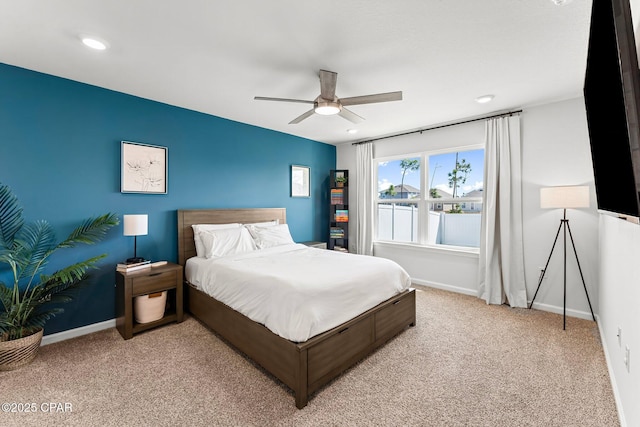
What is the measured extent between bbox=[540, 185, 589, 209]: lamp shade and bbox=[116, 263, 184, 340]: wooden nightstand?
4.22 metres

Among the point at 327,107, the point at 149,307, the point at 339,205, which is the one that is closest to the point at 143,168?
the point at 149,307

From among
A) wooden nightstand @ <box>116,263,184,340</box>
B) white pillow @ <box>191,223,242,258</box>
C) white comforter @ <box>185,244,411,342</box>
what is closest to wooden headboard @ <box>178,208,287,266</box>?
white pillow @ <box>191,223,242,258</box>

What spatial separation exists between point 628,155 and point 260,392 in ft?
7.81

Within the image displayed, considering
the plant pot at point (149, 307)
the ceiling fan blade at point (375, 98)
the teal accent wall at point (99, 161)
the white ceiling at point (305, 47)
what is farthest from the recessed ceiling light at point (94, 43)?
the plant pot at point (149, 307)

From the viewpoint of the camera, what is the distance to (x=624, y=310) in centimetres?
179

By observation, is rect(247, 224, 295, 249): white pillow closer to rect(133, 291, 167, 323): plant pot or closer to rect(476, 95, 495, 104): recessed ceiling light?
rect(133, 291, 167, 323): plant pot

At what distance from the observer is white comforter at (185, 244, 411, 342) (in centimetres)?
207

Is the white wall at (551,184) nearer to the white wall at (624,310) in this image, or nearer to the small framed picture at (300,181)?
the white wall at (624,310)

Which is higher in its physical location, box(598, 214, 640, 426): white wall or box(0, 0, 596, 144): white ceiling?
box(0, 0, 596, 144): white ceiling

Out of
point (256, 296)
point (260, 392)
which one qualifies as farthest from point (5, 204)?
point (260, 392)

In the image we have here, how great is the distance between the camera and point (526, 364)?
237 cm

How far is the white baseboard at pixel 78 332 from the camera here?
107 inches

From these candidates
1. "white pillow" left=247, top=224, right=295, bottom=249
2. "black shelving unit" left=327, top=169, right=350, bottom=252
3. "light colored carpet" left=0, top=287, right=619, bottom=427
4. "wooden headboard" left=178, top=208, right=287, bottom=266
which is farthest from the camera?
"black shelving unit" left=327, top=169, right=350, bottom=252

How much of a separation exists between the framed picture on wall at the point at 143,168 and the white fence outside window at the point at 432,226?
3.67 metres
